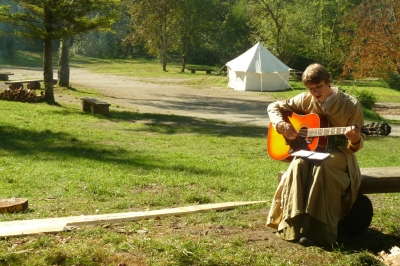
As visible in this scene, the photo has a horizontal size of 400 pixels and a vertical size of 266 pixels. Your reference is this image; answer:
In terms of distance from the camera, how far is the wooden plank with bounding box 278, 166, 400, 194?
593cm

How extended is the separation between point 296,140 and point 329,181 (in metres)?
0.58

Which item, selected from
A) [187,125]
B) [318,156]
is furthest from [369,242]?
[187,125]

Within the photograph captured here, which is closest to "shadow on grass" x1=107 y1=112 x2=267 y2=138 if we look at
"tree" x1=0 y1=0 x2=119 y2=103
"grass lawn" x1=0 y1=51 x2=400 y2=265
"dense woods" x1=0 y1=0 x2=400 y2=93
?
"grass lawn" x1=0 y1=51 x2=400 y2=265

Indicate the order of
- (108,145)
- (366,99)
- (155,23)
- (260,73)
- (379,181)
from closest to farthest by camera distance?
(379,181), (108,145), (366,99), (260,73), (155,23)

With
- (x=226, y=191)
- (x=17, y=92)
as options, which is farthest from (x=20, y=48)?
(x=226, y=191)

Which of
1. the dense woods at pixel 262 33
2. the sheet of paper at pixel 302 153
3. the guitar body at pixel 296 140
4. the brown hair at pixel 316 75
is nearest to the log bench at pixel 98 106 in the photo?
the dense woods at pixel 262 33

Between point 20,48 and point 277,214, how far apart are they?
5741cm

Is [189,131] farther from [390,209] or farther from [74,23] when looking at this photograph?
[390,209]

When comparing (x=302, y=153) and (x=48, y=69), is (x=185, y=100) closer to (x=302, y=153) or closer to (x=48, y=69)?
(x=48, y=69)

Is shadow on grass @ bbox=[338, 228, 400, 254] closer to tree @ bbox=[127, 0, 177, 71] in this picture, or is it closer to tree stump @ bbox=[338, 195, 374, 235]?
tree stump @ bbox=[338, 195, 374, 235]

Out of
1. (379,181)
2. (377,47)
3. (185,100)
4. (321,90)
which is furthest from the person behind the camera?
(185,100)

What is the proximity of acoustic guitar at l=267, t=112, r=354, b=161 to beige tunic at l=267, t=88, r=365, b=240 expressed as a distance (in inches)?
3.2

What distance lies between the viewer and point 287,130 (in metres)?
5.82

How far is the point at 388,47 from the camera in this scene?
86.1ft
